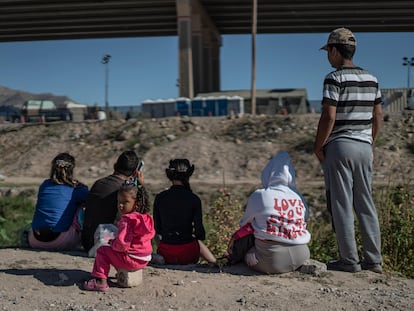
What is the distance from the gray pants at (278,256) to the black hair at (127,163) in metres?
1.68

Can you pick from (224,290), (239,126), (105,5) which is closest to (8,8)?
(105,5)

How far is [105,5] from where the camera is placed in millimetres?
37781

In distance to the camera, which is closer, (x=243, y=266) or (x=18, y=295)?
(x=18, y=295)

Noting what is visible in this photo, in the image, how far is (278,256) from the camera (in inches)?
194

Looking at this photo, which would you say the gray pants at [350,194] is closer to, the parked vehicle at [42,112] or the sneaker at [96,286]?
the sneaker at [96,286]

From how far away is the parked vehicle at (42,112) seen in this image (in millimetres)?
33500

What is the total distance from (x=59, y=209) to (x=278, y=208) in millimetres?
2488

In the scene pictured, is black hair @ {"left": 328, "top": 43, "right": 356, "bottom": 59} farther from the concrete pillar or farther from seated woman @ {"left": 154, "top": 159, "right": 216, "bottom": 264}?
the concrete pillar

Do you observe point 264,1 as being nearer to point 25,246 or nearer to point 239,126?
point 239,126

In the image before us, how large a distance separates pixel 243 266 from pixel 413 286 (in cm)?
150

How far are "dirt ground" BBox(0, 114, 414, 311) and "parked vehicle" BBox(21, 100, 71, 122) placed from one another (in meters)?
5.16

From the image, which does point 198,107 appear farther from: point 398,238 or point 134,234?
point 134,234

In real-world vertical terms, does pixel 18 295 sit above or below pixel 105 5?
below

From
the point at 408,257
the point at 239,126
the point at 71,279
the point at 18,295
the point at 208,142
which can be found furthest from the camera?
the point at 239,126
